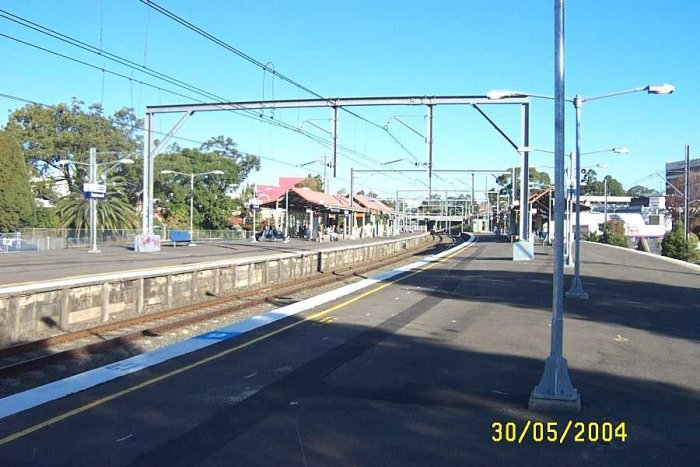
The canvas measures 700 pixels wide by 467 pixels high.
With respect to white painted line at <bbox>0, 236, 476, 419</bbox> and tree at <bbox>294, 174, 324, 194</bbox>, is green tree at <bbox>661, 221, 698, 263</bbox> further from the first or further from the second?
tree at <bbox>294, 174, 324, 194</bbox>

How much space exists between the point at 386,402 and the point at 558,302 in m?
2.24

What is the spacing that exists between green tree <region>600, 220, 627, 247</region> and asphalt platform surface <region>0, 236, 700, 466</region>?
181ft

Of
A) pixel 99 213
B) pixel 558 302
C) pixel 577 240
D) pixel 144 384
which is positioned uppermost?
pixel 99 213

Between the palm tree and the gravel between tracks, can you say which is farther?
the palm tree

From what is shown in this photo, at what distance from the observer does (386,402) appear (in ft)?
25.2

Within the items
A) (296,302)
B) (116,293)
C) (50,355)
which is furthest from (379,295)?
(50,355)

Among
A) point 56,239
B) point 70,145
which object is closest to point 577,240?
point 56,239

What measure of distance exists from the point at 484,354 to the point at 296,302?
901 centimetres

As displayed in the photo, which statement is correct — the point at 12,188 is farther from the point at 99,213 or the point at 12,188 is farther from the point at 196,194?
the point at 196,194

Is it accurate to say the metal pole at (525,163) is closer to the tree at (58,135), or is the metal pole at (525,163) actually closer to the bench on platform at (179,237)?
the bench on platform at (179,237)

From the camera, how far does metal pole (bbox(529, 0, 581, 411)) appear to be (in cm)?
728

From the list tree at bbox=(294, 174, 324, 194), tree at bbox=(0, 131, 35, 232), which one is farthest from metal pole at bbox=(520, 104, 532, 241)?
tree at bbox=(294, 174, 324, 194)

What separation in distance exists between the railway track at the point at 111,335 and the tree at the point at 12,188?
1615 inches

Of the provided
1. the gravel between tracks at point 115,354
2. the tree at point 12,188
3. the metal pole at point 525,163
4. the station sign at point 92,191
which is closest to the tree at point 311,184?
the tree at point 12,188
